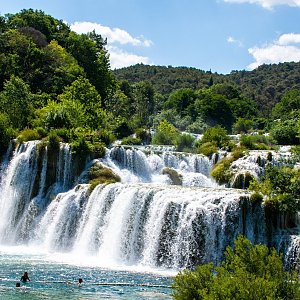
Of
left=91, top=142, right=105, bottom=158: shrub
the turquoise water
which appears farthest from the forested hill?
the turquoise water

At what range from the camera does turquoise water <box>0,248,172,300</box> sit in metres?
18.4

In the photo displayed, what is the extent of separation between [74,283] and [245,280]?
11214 mm

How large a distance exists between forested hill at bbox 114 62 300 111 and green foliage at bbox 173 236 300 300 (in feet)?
389

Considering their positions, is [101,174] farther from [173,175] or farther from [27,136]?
[27,136]

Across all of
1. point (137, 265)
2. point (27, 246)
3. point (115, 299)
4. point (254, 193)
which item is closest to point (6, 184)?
point (27, 246)

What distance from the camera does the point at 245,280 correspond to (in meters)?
10.4

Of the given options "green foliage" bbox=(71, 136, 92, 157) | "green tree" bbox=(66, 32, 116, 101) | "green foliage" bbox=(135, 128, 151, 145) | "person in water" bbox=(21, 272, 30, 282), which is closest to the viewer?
"person in water" bbox=(21, 272, 30, 282)

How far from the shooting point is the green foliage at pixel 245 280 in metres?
10.2

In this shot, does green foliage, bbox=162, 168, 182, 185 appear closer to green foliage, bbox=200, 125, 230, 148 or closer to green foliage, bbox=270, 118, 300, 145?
green foliage, bbox=200, 125, 230, 148

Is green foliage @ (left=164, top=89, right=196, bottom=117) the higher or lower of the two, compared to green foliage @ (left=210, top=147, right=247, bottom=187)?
higher

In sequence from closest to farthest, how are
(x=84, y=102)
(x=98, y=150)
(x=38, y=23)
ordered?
(x=98, y=150), (x=84, y=102), (x=38, y=23)

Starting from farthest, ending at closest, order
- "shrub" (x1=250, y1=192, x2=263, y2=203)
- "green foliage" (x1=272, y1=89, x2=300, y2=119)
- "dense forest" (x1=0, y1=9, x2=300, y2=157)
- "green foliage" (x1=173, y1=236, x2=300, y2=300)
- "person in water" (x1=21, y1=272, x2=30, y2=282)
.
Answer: "green foliage" (x1=272, y1=89, x2=300, y2=119) → "dense forest" (x1=0, y1=9, x2=300, y2=157) → "shrub" (x1=250, y1=192, x2=263, y2=203) → "person in water" (x1=21, y1=272, x2=30, y2=282) → "green foliage" (x1=173, y1=236, x2=300, y2=300)

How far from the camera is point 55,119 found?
4409cm

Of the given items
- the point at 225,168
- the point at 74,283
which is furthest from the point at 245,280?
the point at 225,168
